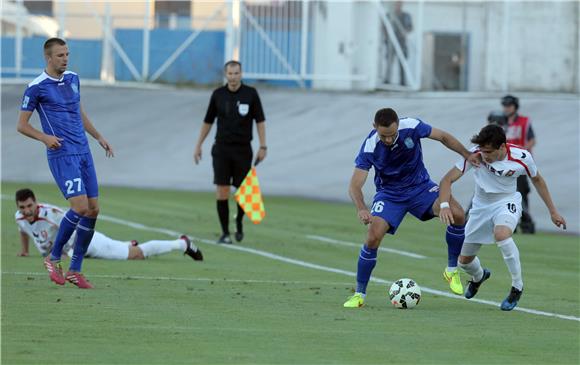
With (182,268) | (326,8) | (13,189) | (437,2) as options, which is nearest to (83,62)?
(326,8)

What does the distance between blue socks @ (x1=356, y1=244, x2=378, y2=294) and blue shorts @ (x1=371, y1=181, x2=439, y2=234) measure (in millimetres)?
294

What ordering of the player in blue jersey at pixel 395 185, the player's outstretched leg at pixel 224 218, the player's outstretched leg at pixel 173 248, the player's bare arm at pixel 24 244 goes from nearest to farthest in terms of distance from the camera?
the player in blue jersey at pixel 395 185, the player's bare arm at pixel 24 244, the player's outstretched leg at pixel 173 248, the player's outstretched leg at pixel 224 218

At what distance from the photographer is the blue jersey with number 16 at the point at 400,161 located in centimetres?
1175

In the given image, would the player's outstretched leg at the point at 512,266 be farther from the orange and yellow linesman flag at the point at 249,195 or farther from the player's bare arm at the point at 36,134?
the orange and yellow linesman flag at the point at 249,195

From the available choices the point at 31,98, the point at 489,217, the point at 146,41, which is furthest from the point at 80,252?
the point at 146,41

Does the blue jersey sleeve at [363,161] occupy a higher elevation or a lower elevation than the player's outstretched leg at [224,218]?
higher

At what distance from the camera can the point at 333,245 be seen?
18562 mm

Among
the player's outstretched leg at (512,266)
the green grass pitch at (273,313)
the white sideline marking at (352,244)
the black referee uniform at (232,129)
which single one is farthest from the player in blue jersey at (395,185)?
the black referee uniform at (232,129)

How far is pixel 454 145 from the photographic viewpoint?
11656 mm

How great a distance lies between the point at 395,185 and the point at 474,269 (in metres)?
1.06

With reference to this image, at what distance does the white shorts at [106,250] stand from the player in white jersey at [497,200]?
198 inches

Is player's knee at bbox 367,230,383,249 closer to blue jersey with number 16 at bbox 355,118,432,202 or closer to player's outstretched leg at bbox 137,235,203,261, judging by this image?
blue jersey with number 16 at bbox 355,118,432,202

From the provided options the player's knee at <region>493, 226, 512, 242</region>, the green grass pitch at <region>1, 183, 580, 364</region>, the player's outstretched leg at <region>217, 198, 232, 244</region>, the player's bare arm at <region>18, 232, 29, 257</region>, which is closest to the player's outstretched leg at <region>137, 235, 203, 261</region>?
the green grass pitch at <region>1, 183, 580, 364</region>

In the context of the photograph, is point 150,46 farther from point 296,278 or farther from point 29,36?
point 296,278
